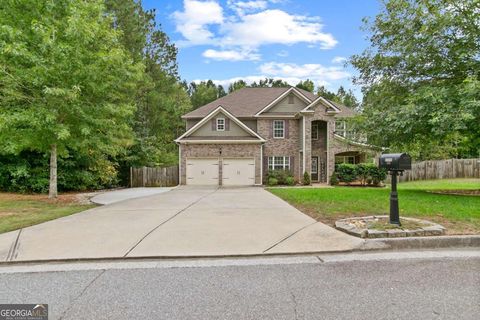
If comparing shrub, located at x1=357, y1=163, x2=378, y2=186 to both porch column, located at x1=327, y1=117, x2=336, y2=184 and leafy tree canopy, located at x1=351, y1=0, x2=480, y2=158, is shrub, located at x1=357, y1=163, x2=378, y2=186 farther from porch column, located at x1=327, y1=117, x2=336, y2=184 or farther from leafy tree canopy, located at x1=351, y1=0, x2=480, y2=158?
leafy tree canopy, located at x1=351, y1=0, x2=480, y2=158

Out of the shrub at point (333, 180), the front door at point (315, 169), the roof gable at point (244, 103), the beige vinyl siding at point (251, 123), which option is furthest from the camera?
the roof gable at point (244, 103)

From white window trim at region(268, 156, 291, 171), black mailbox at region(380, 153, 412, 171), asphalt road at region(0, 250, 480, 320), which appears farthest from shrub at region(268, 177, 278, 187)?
asphalt road at region(0, 250, 480, 320)

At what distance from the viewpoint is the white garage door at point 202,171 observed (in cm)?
2073

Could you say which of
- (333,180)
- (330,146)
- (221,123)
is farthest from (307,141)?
(221,123)

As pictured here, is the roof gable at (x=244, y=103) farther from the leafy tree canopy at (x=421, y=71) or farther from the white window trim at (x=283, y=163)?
the leafy tree canopy at (x=421, y=71)

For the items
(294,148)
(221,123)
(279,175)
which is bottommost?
A: (279,175)

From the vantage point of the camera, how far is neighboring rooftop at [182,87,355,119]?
23.6m

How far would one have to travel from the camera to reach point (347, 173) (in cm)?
2133

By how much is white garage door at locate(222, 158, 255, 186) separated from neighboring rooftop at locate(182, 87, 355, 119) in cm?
402

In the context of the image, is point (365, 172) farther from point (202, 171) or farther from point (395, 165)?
point (395, 165)

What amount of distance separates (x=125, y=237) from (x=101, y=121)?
7.01 meters

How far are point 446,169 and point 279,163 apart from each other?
599 inches

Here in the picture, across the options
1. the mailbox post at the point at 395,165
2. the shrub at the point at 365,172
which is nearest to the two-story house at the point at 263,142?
the shrub at the point at 365,172

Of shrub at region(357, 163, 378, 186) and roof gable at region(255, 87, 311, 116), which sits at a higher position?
roof gable at region(255, 87, 311, 116)
